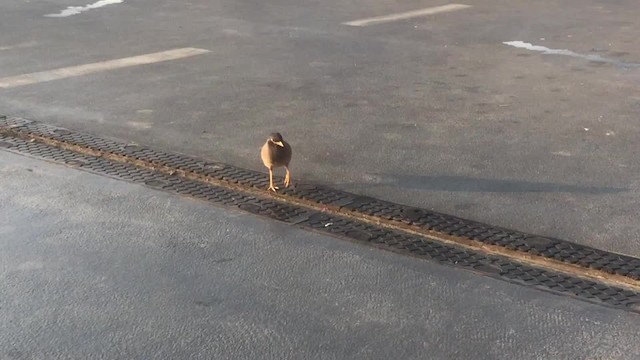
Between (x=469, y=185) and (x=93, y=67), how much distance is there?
4.44m

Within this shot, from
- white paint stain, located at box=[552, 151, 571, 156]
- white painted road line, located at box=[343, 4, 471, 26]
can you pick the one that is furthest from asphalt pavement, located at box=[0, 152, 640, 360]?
white painted road line, located at box=[343, 4, 471, 26]

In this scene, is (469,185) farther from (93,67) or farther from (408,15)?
(408,15)

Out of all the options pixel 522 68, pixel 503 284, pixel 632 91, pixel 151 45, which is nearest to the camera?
pixel 503 284

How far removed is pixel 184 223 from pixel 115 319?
3.49ft

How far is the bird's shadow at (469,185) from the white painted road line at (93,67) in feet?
12.3

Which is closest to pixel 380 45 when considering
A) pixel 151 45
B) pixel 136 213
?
pixel 151 45

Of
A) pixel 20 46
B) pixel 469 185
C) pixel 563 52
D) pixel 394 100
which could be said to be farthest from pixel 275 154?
pixel 20 46

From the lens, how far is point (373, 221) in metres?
4.53

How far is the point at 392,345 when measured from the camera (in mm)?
3285

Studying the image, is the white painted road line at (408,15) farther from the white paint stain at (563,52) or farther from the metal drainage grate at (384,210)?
the metal drainage grate at (384,210)

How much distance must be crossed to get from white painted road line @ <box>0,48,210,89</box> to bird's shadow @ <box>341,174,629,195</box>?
3743 mm

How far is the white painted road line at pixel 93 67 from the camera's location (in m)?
7.58

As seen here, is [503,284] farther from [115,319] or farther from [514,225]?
[115,319]

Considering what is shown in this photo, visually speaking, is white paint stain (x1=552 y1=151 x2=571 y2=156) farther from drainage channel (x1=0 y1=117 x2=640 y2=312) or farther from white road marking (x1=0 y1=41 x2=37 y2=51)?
white road marking (x1=0 y1=41 x2=37 y2=51)
